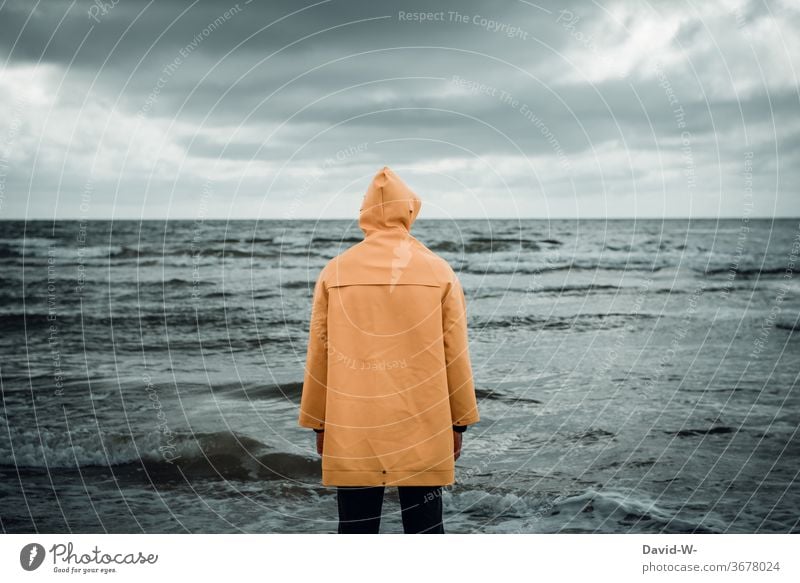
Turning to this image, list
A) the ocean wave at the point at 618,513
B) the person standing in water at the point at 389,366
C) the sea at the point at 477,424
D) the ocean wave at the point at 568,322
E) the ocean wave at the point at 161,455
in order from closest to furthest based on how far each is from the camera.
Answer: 1. the person standing in water at the point at 389,366
2. the ocean wave at the point at 618,513
3. the sea at the point at 477,424
4. the ocean wave at the point at 161,455
5. the ocean wave at the point at 568,322

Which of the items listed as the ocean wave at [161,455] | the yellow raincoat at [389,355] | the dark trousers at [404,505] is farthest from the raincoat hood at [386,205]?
the ocean wave at [161,455]

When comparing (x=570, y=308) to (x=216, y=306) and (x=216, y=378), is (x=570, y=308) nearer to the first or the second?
(x=216, y=306)

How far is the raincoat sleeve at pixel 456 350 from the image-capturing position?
378 centimetres

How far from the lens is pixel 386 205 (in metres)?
3.80

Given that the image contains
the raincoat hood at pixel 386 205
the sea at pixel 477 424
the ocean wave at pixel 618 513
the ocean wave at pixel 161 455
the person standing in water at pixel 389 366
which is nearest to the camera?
the person standing in water at pixel 389 366

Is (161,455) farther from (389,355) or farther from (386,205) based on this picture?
(386,205)

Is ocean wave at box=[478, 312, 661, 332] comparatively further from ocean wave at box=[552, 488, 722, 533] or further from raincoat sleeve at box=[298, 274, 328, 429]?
raincoat sleeve at box=[298, 274, 328, 429]

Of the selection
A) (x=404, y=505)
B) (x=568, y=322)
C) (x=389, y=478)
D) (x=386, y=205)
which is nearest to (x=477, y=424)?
(x=404, y=505)

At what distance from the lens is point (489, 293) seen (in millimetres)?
24672

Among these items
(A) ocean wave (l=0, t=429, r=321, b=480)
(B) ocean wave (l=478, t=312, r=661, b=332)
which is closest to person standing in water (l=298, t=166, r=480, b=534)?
(A) ocean wave (l=0, t=429, r=321, b=480)

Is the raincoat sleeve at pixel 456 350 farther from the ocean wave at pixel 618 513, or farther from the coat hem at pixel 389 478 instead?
the ocean wave at pixel 618 513

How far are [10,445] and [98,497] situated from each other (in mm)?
2189

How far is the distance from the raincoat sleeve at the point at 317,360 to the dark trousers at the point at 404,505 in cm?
44

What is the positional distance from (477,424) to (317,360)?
598 cm
